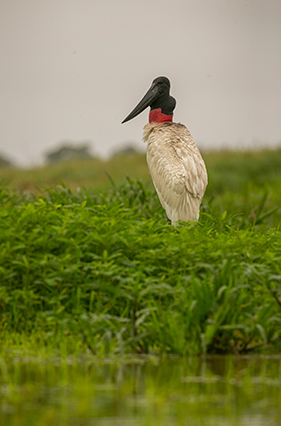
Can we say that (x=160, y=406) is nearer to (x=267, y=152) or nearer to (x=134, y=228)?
(x=134, y=228)

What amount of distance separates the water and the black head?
529 cm

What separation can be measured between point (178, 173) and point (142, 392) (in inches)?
179

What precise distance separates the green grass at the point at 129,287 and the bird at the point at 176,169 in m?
1.67

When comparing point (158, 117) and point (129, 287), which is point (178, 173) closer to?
point (158, 117)

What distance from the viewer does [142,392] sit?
126 inches

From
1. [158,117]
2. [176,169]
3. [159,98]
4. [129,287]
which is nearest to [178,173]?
[176,169]

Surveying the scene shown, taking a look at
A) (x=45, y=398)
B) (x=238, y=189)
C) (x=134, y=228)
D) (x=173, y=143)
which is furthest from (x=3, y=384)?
(x=238, y=189)

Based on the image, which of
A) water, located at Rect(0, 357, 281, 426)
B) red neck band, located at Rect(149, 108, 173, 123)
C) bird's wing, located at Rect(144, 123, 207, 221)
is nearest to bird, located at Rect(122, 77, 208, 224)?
bird's wing, located at Rect(144, 123, 207, 221)

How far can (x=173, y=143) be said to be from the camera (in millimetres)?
7793

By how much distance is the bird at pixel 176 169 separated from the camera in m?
7.53

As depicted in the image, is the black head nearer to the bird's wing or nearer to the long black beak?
the long black beak

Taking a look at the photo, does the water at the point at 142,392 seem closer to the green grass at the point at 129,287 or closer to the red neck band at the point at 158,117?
the green grass at the point at 129,287

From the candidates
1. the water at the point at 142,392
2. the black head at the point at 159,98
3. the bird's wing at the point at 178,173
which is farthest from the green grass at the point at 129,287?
the black head at the point at 159,98

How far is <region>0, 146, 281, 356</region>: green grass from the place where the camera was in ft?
14.1
